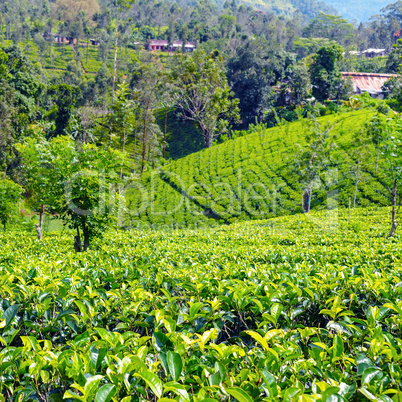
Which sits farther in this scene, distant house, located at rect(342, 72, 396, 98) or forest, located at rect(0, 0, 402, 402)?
distant house, located at rect(342, 72, 396, 98)

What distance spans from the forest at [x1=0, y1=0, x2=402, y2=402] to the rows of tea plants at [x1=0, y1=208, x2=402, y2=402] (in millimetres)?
15

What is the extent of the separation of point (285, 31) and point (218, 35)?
1809 cm

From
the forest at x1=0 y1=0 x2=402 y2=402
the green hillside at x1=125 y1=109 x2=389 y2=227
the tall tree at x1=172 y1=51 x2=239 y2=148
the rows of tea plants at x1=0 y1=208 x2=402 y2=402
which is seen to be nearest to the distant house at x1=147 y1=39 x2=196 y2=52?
the forest at x1=0 y1=0 x2=402 y2=402

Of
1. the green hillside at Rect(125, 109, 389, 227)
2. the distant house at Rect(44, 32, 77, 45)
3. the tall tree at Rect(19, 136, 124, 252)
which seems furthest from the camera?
the distant house at Rect(44, 32, 77, 45)

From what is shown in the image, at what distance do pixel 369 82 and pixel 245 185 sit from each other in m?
41.8

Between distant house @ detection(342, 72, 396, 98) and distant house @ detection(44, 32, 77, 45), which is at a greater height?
distant house @ detection(44, 32, 77, 45)

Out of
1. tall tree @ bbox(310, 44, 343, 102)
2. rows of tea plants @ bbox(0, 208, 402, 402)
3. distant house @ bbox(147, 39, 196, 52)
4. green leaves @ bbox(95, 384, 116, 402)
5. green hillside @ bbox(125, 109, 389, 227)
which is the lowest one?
green hillside @ bbox(125, 109, 389, 227)

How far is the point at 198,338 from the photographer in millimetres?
2619

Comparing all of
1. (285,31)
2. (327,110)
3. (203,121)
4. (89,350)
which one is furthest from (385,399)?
(285,31)

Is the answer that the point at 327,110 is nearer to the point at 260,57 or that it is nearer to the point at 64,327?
the point at 260,57

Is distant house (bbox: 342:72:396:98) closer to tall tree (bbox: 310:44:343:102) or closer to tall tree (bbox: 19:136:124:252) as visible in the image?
tall tree (bbox: 310:44:343:102)

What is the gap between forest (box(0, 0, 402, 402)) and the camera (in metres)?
2.09

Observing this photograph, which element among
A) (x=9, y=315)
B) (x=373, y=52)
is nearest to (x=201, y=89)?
(x=9, y=315)

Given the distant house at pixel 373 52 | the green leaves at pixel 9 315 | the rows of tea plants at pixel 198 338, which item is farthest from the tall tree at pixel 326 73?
the distant house at pixel 373 52
